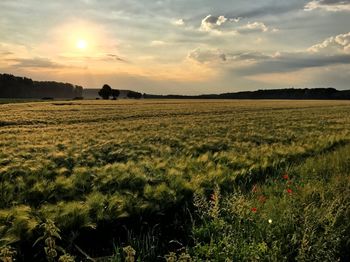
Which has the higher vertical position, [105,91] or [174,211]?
[105,91]

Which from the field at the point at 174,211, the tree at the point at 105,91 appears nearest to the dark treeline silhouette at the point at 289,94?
the tree at the point at 105,91

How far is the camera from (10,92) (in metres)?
153

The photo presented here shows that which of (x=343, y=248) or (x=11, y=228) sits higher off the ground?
(x=11, y=228)

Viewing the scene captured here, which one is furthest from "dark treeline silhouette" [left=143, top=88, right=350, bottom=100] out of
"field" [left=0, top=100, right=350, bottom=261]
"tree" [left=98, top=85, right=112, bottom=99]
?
"field" [left=0, top=100, right=350, bottom=261]

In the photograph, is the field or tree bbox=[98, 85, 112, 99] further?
tree bbox=[98, 85, 112, 99]

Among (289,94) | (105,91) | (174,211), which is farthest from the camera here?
(289,94)

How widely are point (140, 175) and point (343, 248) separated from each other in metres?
4.46

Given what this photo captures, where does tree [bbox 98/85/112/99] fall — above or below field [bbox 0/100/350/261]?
above

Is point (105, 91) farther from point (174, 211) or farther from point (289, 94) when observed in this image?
point (174, 211)

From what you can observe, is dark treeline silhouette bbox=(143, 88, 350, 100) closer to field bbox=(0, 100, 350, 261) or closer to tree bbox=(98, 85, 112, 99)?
tree bbox=(98, 85, 112, 99)

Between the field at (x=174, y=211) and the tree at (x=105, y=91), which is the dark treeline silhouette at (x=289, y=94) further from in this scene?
the field at (x=174, y=211)

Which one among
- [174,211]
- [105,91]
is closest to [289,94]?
[105,91]

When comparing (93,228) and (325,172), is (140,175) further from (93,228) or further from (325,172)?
(325,172)

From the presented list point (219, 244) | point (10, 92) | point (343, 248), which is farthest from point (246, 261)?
point (10, 92)
